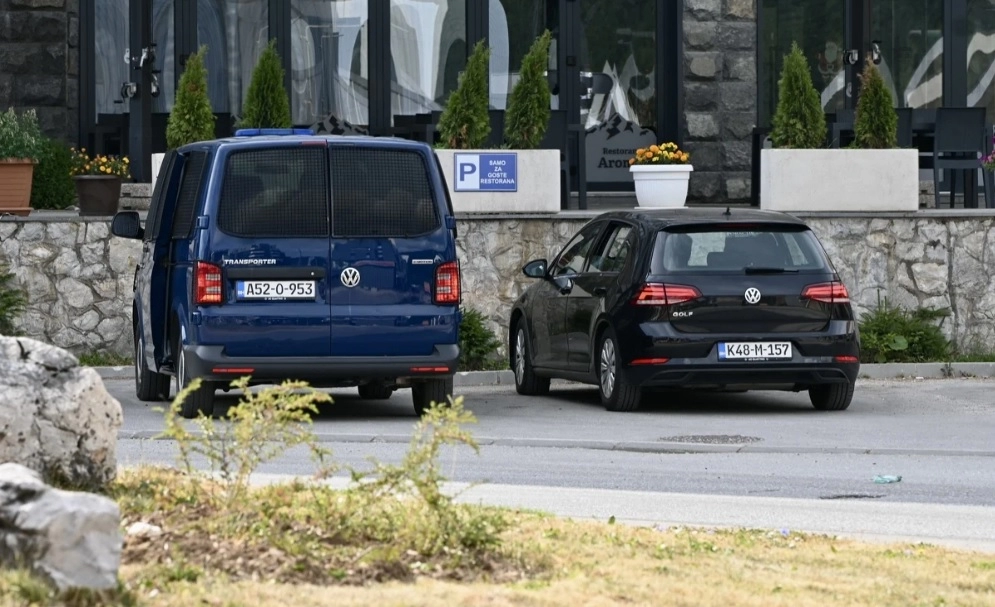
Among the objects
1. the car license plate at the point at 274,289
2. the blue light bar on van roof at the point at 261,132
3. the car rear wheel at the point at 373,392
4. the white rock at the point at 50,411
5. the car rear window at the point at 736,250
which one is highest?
the blue light bar on van roof at the point at 261,132

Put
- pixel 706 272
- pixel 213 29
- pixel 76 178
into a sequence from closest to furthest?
pixel 706 272 → pixel 76 178 → pixel 213 29

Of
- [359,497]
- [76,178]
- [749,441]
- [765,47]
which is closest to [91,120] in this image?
[76,178]

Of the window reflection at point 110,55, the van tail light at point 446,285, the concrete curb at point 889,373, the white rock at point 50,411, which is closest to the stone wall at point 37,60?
the window reflection at point 110,55

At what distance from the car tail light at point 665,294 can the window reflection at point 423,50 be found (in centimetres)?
1293

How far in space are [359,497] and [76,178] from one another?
13039 millimetres

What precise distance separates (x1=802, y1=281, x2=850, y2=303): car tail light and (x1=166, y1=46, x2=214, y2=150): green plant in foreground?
297 inches

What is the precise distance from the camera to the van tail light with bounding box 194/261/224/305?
43.0ft

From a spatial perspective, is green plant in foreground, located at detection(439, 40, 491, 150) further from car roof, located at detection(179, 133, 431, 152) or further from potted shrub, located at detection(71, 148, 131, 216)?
car roof, located at detection(179, 133, 431, 152)

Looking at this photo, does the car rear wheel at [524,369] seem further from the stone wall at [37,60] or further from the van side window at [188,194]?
the stone wall at [37,60]

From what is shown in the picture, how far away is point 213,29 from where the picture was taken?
26.5 metres

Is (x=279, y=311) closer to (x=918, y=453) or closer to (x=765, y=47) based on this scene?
(x=918, y=453)

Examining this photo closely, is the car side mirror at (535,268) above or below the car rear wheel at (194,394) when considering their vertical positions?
above

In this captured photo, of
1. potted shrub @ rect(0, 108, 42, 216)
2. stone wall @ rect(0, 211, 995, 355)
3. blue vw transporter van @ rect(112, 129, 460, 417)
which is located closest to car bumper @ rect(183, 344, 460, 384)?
blue vw transporter van @ rect(112, 129, 460, 417)

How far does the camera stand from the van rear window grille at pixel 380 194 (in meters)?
13.4
